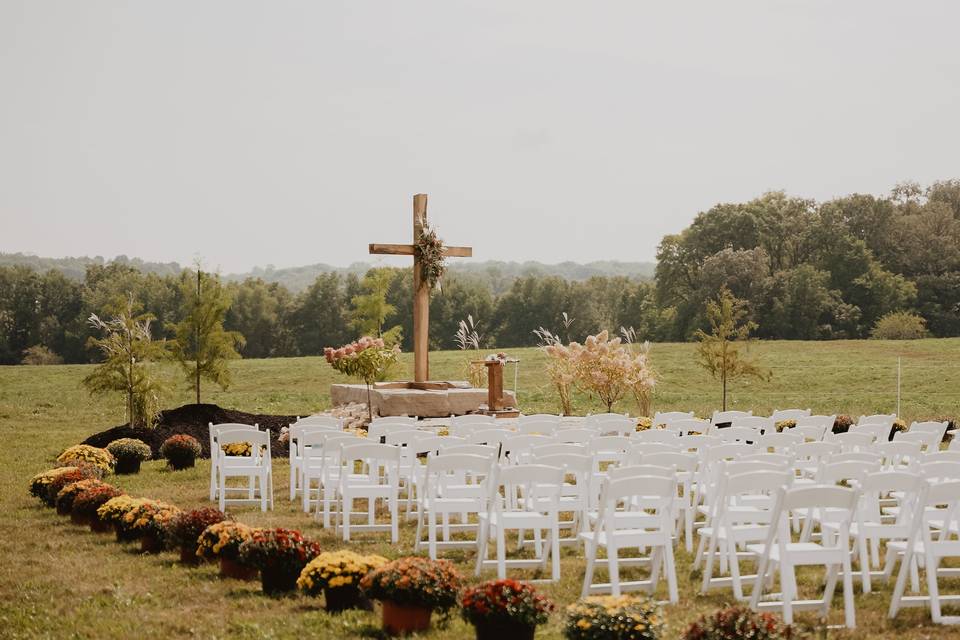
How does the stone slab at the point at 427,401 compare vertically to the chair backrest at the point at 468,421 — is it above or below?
below

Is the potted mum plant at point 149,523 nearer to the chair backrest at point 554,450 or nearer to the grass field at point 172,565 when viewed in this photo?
the grass field at point 172,565

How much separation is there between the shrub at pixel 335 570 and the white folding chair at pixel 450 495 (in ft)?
3.73

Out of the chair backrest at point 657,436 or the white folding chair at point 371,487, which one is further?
the chair backrest at point 657,436

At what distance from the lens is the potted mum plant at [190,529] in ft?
29.5

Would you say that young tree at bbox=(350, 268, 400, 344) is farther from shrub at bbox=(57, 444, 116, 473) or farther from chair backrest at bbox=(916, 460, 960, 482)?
chair backrest at bbox=(916, 460, 960, 482)

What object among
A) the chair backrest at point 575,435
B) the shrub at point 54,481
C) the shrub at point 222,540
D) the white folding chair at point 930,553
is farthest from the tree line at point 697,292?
the white folding chair at point 930,553

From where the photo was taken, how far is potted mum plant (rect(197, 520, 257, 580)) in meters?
8.28

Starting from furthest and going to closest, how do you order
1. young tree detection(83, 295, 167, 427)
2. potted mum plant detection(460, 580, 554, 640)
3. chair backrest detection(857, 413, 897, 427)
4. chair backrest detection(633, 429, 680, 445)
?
young tree detection(83, 295, 167, 427) → chair backrest detection(857, 413, 897, 427) → chair backrest detection(633, 429, 680, 445) → potted mum plant detection(460, 580, 554, 640)

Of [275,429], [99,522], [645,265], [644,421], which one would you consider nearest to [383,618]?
[99,522]

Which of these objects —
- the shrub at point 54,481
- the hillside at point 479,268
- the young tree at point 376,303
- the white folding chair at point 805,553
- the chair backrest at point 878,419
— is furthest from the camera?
the hillside at point 479,268

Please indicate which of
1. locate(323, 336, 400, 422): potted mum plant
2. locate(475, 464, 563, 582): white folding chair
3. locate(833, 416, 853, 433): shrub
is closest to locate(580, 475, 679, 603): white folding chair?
locate(475, 464, 563, 582): white folding chair

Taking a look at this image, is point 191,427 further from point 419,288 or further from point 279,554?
point 279,554

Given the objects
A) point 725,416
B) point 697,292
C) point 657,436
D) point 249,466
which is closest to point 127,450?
point 249,466

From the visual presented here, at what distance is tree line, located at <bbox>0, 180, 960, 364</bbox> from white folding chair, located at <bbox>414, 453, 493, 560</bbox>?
3881 centimetres
